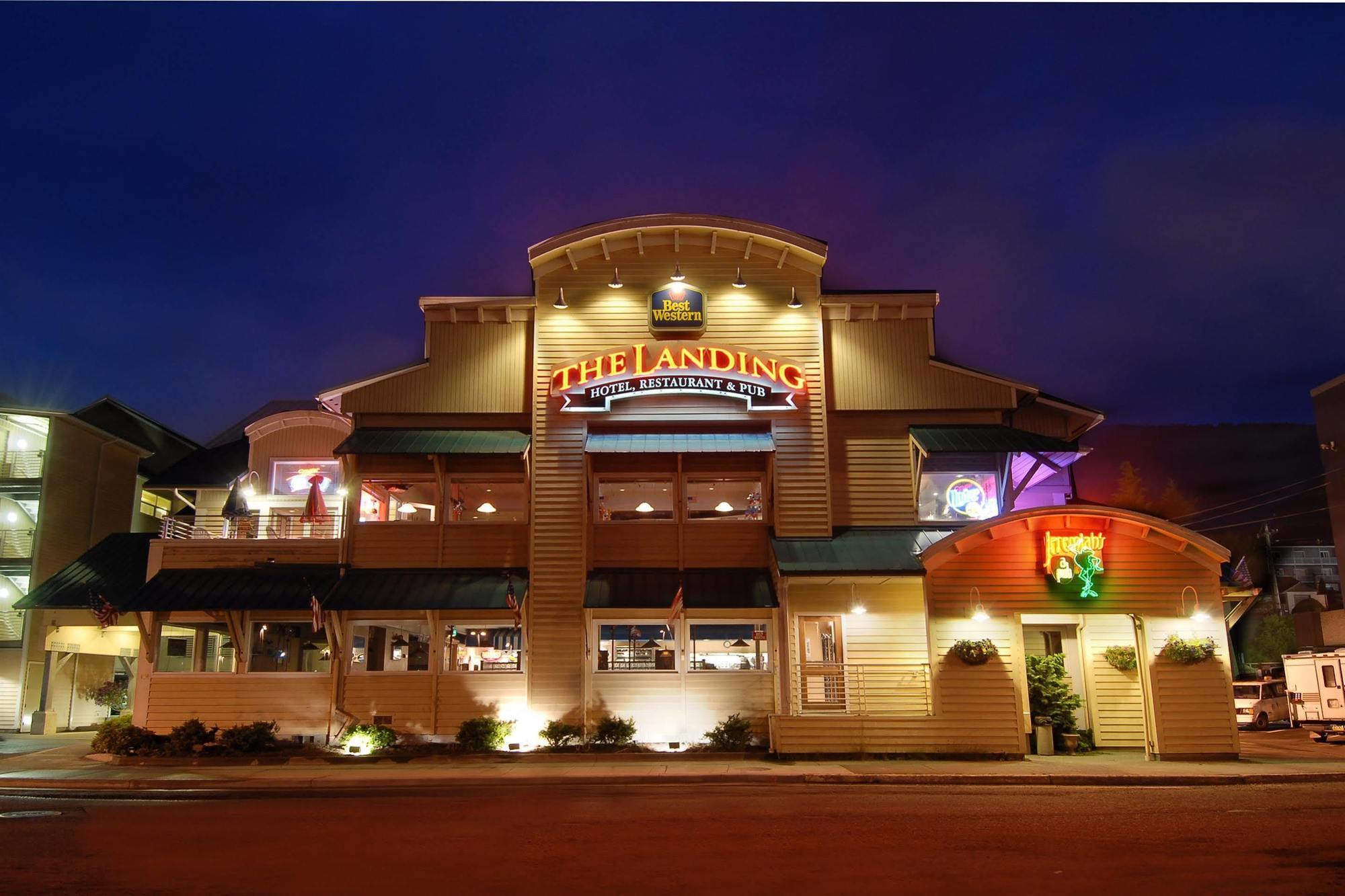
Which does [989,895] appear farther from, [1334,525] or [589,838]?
[1334,525]

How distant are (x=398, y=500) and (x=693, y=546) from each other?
26.0 feet

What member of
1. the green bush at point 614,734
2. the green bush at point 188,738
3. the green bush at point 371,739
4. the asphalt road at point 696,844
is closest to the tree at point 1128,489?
the green bush at point 614,734

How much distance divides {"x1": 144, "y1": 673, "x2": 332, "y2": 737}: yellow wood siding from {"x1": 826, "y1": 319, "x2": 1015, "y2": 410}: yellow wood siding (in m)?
15.0

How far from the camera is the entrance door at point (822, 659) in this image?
2328 cm

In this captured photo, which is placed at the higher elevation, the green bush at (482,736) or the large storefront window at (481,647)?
the large storefront window at (481,647)

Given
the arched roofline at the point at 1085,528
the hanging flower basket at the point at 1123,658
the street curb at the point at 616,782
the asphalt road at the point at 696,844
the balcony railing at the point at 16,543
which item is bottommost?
the street curb at the point at 616,782

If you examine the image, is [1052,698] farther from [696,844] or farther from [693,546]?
[696,844]

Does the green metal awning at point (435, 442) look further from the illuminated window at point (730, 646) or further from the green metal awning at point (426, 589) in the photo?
the illuminated window at point (730, 646)

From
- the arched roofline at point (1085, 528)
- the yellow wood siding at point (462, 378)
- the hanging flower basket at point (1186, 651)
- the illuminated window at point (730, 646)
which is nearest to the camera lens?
the hanging flower basket at point (1186, 651)

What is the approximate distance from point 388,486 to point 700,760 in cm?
1075

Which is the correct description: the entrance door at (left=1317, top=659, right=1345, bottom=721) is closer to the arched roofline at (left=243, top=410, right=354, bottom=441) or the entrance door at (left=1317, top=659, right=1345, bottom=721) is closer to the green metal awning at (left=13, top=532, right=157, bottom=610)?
the arched roofline at (left=243, top=410, right=354, bottom=441)

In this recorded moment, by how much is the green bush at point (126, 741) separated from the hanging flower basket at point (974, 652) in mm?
18377

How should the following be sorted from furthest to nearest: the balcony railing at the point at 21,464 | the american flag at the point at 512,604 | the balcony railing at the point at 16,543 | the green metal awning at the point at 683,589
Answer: the balcony railing at the point at 21,464 → the balcony railing at the point at 16,543 → the green metal awning at the point at 683,589 → the american flag at the point at 512,604

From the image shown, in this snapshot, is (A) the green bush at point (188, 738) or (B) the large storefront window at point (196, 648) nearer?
(A) the green bush at point (188, 738)
